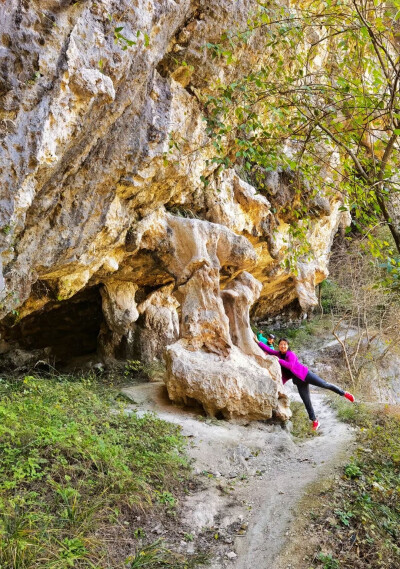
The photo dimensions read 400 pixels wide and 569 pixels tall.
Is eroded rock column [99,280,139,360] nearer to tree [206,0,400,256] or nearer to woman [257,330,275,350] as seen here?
woman [257,330,275,350]

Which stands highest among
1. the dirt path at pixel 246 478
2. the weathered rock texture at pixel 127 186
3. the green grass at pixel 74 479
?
the weathered rock texture at pixel 127 186

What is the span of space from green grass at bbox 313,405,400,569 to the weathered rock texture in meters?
2.47

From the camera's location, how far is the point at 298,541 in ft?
11.8

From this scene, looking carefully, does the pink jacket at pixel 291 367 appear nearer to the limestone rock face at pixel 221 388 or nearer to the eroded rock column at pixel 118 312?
the limestone rock face at pixel 221 388

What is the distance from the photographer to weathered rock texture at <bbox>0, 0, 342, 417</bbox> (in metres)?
4.33

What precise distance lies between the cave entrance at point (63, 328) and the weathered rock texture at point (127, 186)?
0.26 feet

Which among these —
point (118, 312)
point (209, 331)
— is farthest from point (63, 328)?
point (209, 331)

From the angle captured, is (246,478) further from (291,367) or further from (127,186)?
(127,186)

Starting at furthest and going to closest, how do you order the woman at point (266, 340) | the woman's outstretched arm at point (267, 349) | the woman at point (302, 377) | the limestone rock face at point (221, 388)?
the woman at point (266, 340) < the woman's outstretched arm at point (267, 349) < the limestone rock face at point (221, 388) < the woman at point (302, 377)

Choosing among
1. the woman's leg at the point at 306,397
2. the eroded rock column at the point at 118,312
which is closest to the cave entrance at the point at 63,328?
the eroded rock column at the point at 118,312

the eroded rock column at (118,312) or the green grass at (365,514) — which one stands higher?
the eroded rock column at (118,312)

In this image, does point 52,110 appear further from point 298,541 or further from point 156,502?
point 298,541

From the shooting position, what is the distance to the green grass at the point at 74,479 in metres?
2.85

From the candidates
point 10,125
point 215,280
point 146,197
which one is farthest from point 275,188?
point 10,125
